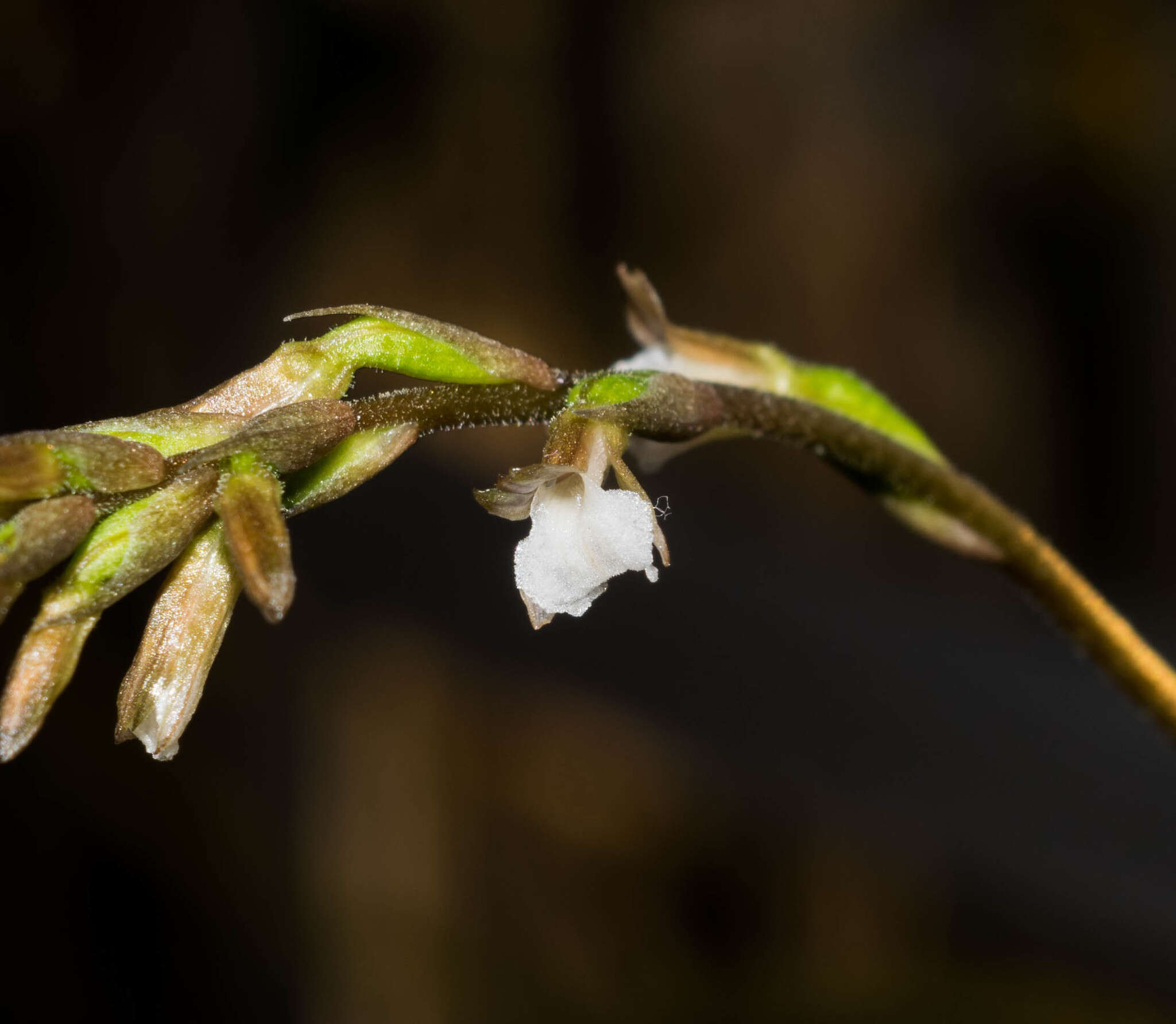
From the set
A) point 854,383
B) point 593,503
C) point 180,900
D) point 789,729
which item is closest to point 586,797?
point 789,729

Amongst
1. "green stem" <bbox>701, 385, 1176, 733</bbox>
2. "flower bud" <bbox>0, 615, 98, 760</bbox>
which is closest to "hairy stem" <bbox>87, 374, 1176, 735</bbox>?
"green stem" <bbox>701, 385, 1176, 733</bbox>

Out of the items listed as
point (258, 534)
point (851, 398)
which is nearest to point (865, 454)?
point (851, 398)

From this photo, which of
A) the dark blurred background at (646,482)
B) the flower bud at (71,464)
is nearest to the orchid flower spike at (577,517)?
the flower bud at (71,464)

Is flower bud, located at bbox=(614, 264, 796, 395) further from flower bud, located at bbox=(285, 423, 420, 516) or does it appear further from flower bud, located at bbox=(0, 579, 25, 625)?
flower bud, located at bbox=(0, 579, 25, 625)

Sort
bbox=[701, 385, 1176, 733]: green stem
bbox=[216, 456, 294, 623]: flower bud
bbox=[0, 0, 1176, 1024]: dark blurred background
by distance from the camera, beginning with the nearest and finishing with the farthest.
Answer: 1. bbox=[216, 456, 294, 623]: flower bud
2. bbox=[701, 385, 1176, 733]: green stem
3. bbox=[0, 0, 1176, 1024]: dark blurred background

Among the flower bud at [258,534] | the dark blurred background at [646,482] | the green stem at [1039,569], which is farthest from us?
the dark blurred background at [646,482]

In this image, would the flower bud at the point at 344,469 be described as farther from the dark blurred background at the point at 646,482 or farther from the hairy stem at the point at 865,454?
the dark blurred background at the point at 646,482
